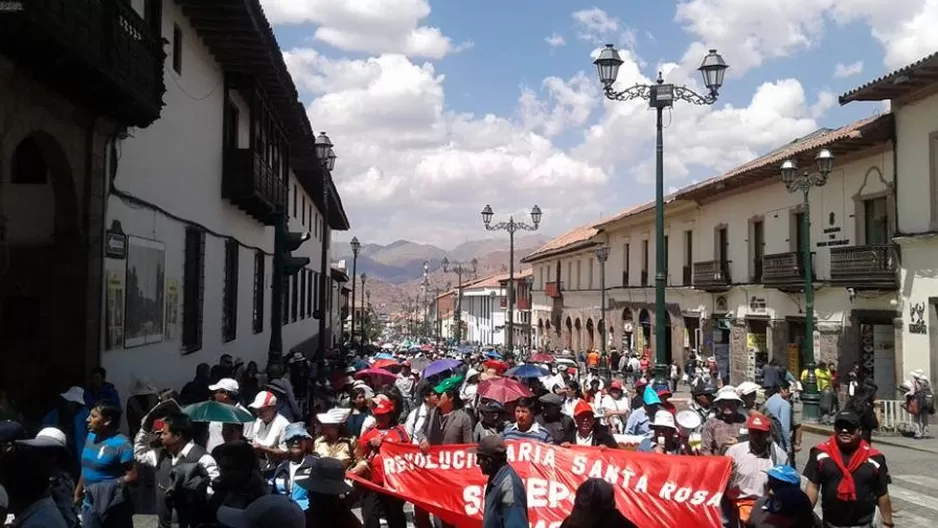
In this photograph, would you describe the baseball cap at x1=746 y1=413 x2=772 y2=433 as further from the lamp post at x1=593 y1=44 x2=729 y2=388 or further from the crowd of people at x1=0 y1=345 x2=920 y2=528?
the lamp post at x1=593 y1=44 x2=729 y2=388

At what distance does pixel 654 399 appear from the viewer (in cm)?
903

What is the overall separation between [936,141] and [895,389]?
6003 mm

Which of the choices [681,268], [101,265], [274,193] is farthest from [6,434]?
[681,268]

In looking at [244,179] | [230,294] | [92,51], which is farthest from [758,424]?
[230,294]

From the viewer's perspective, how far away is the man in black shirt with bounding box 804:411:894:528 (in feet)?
18.4

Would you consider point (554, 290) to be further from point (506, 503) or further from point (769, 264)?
point (506, 503)

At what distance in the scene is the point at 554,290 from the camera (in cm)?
5344

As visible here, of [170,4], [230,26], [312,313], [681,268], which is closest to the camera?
[170,4]

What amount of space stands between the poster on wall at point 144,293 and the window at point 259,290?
8286mm

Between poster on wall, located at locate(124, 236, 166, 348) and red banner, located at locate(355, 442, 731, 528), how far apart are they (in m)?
5.18

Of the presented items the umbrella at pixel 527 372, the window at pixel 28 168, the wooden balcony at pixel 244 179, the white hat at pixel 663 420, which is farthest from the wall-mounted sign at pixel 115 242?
the white hat at pixel 663 420

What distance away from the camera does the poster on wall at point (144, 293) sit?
10651 mm

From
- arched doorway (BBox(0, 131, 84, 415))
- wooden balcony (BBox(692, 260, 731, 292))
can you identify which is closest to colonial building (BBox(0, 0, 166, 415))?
arched doorway (BBox(0, 131, 84, 415))

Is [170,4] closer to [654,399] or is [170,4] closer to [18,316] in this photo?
[18,316]
